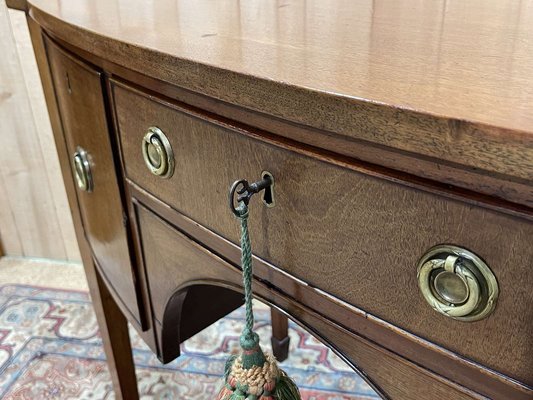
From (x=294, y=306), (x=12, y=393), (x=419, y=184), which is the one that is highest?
(x=419, y=184)

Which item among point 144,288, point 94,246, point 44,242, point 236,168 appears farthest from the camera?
point 44,242

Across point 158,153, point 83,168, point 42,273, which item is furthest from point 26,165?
point 158,153

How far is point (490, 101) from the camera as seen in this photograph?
0.80ft

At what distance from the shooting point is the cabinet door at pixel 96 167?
523 mm

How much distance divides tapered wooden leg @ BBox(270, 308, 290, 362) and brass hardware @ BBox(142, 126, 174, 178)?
0.70 meters

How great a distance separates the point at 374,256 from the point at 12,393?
0.96 meters

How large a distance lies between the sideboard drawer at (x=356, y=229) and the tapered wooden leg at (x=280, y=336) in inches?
27.7

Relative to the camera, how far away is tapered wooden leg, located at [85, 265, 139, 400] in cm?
79

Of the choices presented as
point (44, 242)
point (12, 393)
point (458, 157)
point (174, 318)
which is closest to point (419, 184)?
point (458, 157)

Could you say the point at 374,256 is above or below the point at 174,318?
above

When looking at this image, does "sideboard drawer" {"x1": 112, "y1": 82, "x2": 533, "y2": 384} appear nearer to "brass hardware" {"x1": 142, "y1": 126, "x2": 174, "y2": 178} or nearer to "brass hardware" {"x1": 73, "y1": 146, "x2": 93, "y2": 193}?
"brass hardware" {"x1": 142, "y1": 126, "x2": 174, "y2": 178}

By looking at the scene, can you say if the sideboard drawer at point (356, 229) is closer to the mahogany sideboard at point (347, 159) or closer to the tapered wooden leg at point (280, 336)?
the mahogany sideboard at point (347, 159)

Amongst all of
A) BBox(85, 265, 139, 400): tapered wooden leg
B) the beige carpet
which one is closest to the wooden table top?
BBox(85, 265, 139, 400): tapered wooden leg

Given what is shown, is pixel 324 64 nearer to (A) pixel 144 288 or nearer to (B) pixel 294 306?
(B) pixel 294 306
